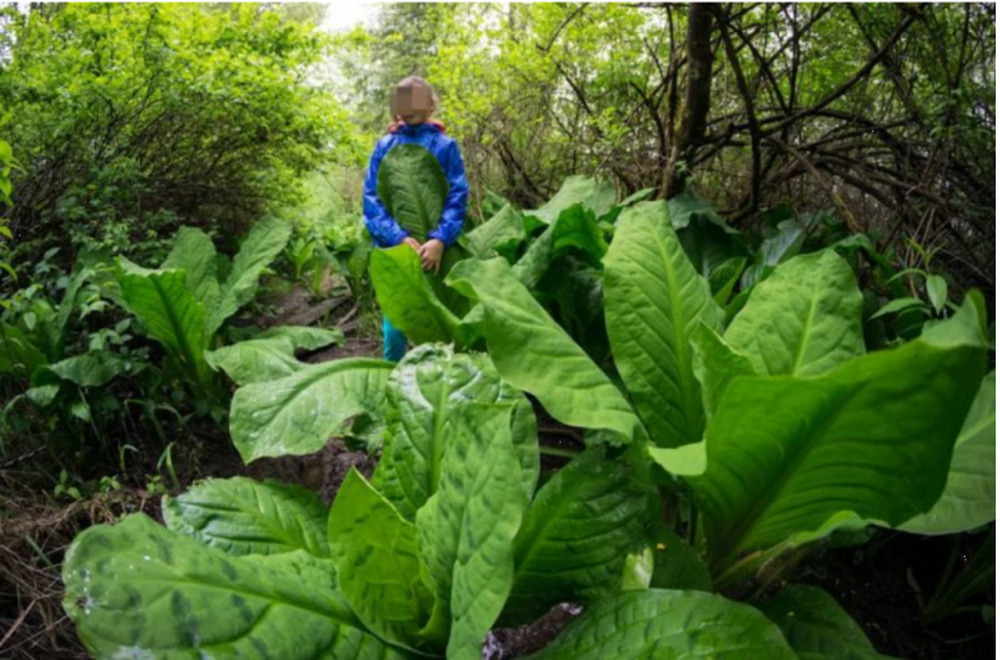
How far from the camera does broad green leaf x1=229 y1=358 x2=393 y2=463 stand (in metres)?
1.62

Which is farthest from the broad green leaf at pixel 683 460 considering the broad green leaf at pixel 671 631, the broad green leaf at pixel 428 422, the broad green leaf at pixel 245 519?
the broad green leaf at pixel 245 519

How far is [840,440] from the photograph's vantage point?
915 mm

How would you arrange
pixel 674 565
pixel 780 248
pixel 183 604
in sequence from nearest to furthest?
pixel 183 604 < pixel 674 565 < pixel 780 248

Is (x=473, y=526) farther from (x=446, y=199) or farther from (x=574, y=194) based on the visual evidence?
(x=574, y=194)

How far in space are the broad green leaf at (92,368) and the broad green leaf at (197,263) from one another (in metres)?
0.43

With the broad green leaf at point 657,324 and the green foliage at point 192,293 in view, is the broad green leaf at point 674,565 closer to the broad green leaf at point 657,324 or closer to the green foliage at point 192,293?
the broad green leaf at point 657,324

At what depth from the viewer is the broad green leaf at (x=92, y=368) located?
231cm

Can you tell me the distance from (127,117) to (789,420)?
3.63 meters

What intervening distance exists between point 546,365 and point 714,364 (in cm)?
34

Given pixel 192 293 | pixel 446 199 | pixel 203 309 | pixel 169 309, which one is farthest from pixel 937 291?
pixel 192 293

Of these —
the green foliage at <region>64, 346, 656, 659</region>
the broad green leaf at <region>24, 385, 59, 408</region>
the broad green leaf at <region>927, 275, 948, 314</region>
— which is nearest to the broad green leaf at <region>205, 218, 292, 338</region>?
the broad green leaf at <region>24, 385, 59, 408</region>

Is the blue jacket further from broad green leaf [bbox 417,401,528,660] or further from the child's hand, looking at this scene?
broad green leaf [bbox 417,401,528,660]

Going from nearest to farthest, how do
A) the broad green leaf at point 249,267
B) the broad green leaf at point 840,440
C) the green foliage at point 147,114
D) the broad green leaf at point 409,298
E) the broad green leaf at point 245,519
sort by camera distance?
the broad green leaf at point 840,440
the broad green leaf at point 245,519
the broad green leaf at point 409,298
the broad green leaf at point 249,267
the green foliage at point 147,114

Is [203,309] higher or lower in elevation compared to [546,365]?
higher
